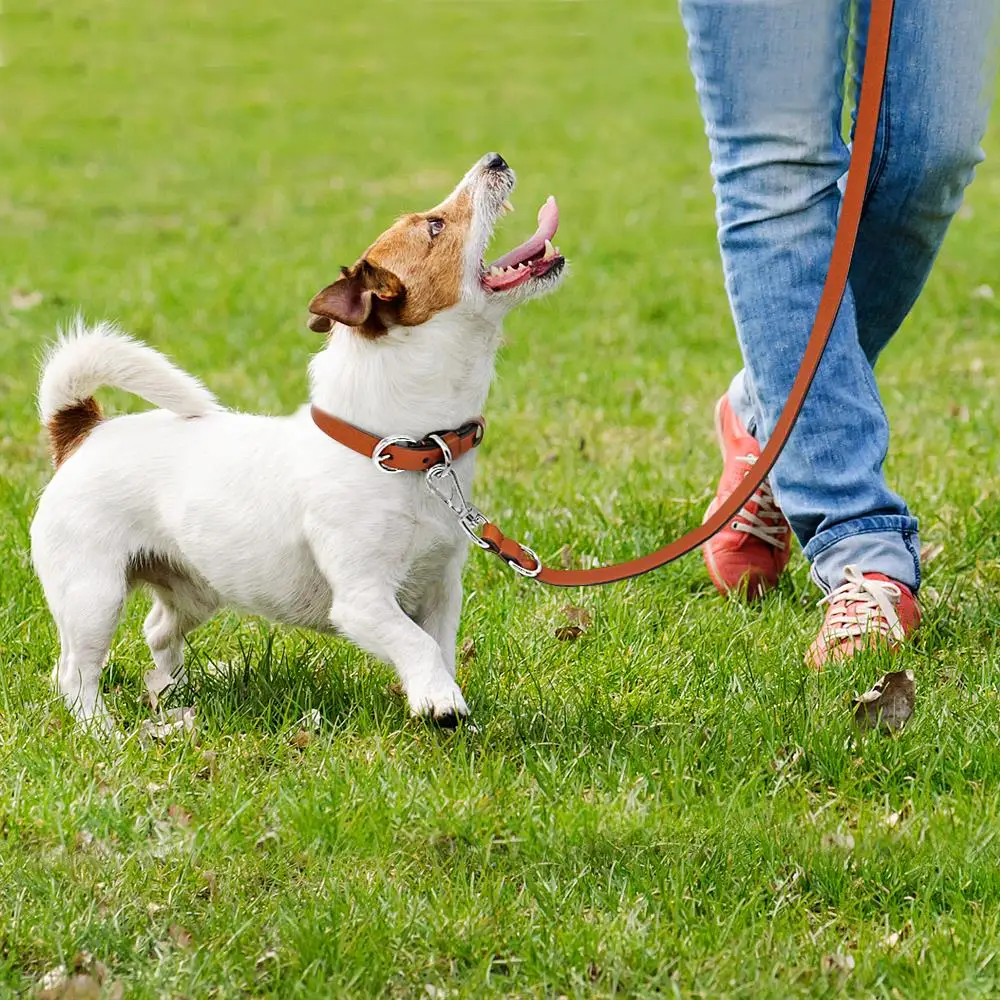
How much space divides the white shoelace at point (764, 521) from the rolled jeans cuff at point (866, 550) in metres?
0.41

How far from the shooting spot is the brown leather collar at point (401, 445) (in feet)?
10.1

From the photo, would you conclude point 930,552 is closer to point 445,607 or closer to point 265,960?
point 445,607

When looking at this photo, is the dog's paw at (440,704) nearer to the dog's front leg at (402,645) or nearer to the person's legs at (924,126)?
the dog's front leg at (402,645)

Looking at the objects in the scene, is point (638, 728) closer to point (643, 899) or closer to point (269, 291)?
point (643, 899)

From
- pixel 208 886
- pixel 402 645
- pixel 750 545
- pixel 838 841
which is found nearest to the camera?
pixel 208 886

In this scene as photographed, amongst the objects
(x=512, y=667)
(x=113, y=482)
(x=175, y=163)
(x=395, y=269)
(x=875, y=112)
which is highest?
(x=875, y=112)

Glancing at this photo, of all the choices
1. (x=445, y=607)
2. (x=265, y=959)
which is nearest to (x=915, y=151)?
(x=445, y=607)

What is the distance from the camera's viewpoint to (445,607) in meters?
3.30

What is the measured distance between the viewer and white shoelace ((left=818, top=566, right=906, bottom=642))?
3.43 m

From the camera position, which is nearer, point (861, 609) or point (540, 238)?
point (540, 238)

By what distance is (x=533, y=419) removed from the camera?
5.90 metres

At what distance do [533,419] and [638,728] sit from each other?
9.44 feet

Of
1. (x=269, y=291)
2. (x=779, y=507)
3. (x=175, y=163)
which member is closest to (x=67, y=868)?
(x=779, y=507)

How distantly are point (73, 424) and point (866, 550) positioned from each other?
6.10ft
